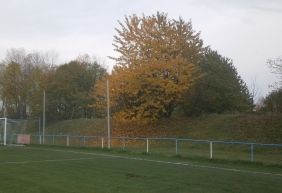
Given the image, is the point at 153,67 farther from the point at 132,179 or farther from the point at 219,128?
the point at 132,179

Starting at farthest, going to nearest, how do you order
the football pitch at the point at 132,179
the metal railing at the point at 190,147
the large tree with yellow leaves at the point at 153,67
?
the large tree with yellow leaves at the point at 153,67
the metal railing at the point at 190,147
the football pitch at the point at 132,179

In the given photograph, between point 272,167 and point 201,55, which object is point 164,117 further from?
point 272,167

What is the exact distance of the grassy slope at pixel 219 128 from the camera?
39125 millimetres

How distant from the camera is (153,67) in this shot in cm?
4609

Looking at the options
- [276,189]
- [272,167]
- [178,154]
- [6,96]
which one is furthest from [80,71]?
[276,189]

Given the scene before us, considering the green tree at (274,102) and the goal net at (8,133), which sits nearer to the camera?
the green tree at (274,102)

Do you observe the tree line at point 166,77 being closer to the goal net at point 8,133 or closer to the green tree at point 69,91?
the goal net at point 8,133

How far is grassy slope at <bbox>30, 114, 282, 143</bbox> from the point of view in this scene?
128 feet

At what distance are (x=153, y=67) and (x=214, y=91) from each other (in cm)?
789

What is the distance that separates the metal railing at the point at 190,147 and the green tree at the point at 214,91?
863 centimetres

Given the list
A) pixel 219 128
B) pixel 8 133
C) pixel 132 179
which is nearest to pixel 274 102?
pixel 219 128

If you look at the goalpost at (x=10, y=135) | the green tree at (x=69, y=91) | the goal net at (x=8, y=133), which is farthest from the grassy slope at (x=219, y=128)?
the green tree at (x=69, y=91)

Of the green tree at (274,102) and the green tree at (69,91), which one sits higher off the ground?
the green tree at (69,91)

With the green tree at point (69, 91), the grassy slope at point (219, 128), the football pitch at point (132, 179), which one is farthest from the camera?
the green tree at point (69, 91)
